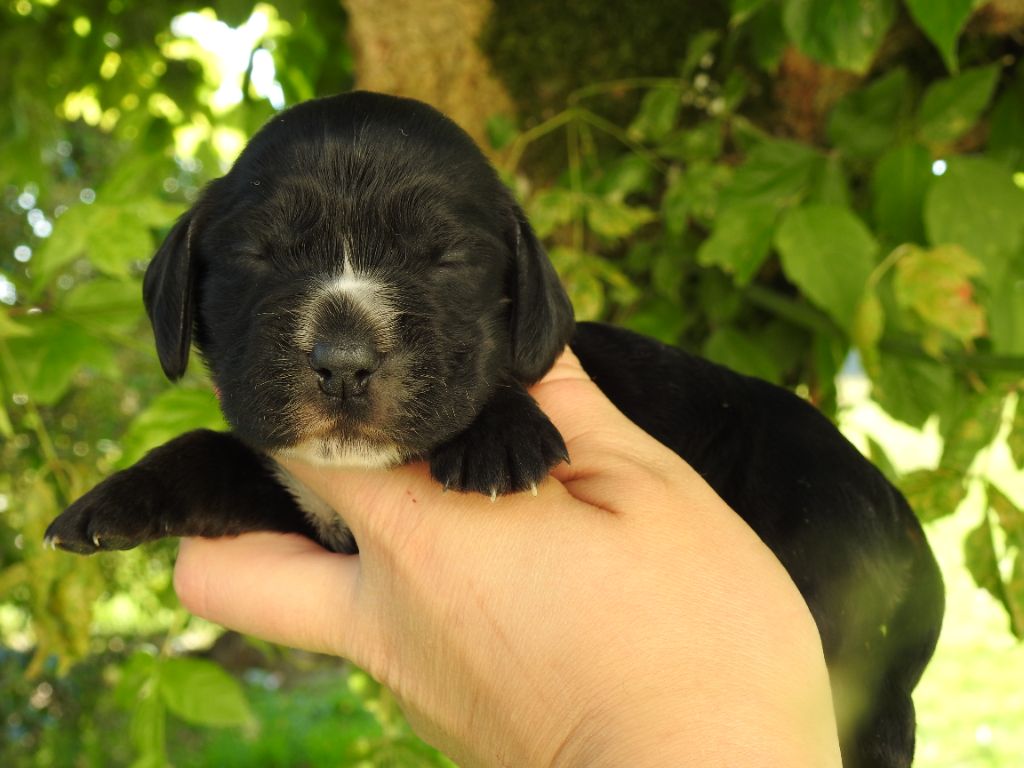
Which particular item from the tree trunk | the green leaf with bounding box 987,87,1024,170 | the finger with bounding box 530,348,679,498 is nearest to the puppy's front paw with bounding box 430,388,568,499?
the finger with bounding box 530,348,679,498

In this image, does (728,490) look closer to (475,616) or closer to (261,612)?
(475,616)

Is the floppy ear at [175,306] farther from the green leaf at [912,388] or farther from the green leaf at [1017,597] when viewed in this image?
the green leaf at [1017,597]

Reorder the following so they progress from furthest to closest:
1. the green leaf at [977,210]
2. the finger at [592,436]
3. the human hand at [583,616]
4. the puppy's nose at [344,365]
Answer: the green leaf at [977,210] < the finger at [592,436] < the puppy's nose at [344,365] < the human hand at [583,616]

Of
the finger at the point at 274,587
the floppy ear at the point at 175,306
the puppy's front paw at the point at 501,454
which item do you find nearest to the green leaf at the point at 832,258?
the puppy's front paw at the point at 501,454

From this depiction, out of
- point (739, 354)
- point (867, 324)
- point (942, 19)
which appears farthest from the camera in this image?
point (739, 354)

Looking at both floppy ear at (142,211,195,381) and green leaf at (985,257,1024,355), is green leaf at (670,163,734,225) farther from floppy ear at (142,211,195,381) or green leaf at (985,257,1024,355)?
floppy ear at (142,211,195,381)

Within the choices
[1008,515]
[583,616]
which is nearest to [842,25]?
[1008,515]

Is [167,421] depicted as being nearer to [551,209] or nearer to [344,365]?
[344,365]
